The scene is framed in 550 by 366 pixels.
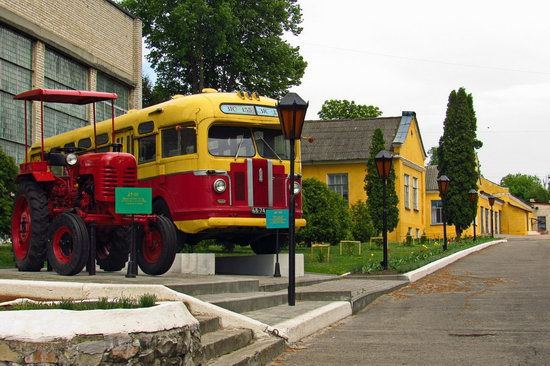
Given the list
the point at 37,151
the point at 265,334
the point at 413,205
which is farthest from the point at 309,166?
the point at 265,334

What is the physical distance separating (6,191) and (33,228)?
342cm

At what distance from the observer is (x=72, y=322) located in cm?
588

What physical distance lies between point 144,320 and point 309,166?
38.9 m

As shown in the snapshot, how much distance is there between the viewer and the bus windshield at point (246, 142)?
14.5 m

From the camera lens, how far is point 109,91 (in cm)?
2959

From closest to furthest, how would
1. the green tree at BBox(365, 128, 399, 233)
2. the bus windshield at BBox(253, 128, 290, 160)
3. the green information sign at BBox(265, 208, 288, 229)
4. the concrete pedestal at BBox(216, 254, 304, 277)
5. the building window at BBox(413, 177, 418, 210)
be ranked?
1. the green information sign at BBox(265, 208, 288, 229)
2. the bus windshield at BBox(253, 128, 290, 160)
3. the concrete pedestal at BBox(216, 254, 304, 277)
4. the green tree at BBox(365, 128, 399, 233)
5. the building window at BBox(413, 177, 418, 210)

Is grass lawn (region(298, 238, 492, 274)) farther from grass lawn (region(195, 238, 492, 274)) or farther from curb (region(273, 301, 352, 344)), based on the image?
curb (region(273, 301, 352, 344))

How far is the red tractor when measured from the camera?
38.2ft

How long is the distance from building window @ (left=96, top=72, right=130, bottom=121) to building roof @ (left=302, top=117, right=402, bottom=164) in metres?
15.3

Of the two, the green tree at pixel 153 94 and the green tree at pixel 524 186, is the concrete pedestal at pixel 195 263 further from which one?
the green tree at pixel 524 186

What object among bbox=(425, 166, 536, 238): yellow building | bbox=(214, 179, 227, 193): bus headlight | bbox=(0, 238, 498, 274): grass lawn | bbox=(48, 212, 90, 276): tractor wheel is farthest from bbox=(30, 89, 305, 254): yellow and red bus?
bbox=(425, 166, 536, 238): yellow building

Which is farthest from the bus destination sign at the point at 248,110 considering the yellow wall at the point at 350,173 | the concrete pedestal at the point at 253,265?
the yellow wall at the point at 350,173

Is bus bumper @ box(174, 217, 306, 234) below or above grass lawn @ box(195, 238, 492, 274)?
above

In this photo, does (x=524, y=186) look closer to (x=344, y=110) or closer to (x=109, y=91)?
(x=344, y=110)
